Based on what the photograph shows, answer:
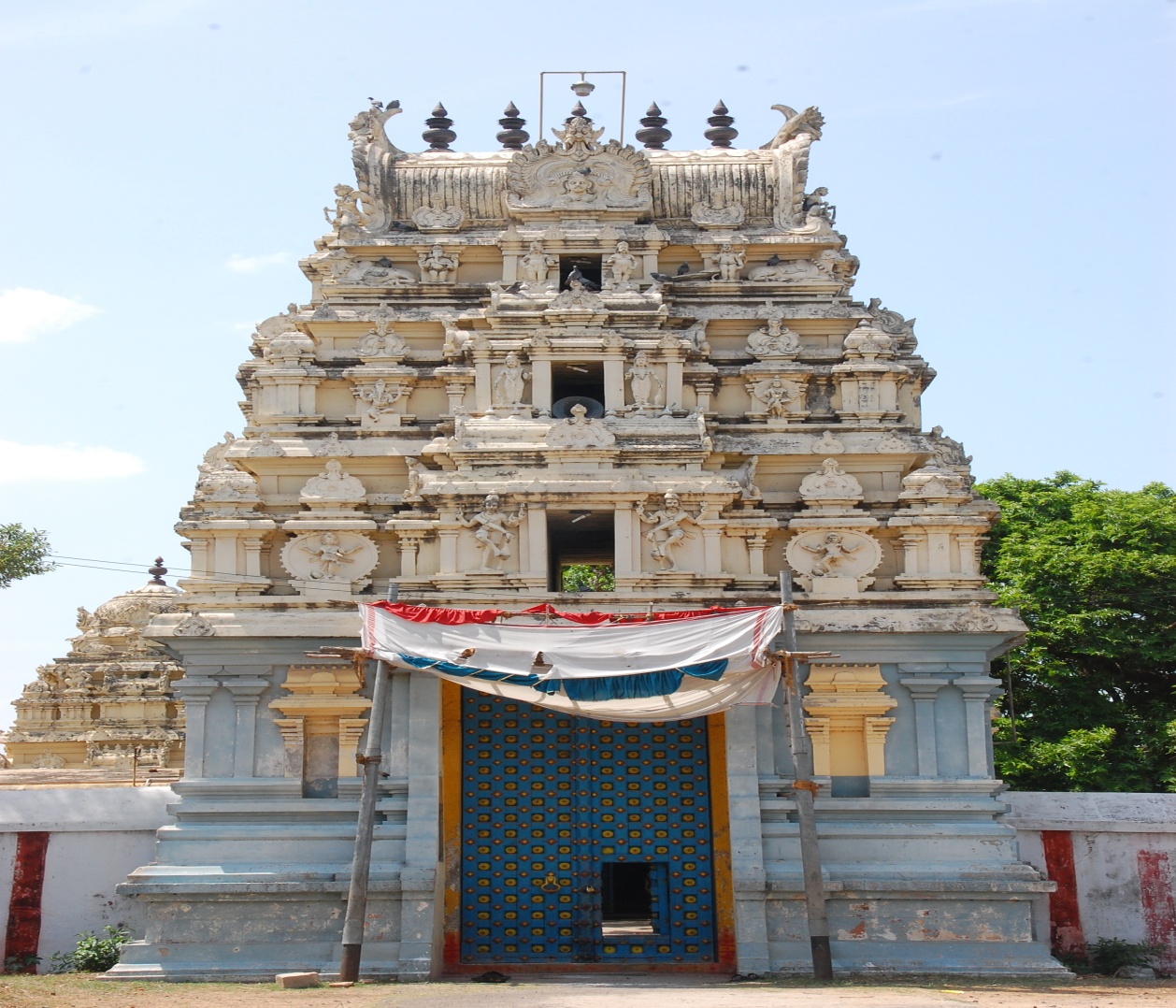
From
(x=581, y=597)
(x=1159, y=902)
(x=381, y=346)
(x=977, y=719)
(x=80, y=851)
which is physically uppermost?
(x=381, y=346)

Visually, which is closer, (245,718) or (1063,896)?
(245,718)

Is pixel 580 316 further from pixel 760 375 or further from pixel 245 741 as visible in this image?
pixel 245 741

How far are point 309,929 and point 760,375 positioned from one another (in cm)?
992

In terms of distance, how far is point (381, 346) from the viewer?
2217 cm

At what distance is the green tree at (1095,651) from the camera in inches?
1150

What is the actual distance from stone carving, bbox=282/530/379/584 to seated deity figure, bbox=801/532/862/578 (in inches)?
237

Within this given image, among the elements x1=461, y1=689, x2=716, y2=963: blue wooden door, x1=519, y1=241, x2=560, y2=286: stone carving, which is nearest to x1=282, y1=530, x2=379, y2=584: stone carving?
x1=461, y1=689, x2=716, y2=963: blue wooden door

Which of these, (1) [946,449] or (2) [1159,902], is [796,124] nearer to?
(1) [946,449]

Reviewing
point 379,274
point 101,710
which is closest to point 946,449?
point 379,274

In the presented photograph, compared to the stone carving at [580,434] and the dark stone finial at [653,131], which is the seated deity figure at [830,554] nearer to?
the stone carving at [580,434]

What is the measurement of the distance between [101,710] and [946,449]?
23497mm

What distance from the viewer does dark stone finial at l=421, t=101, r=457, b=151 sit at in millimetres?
27516

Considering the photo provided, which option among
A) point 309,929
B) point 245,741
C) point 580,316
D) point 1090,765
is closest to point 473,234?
point 580,316

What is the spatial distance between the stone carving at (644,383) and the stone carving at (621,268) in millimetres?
1406
